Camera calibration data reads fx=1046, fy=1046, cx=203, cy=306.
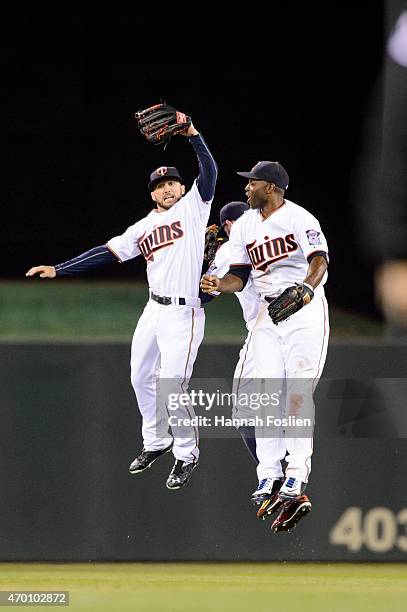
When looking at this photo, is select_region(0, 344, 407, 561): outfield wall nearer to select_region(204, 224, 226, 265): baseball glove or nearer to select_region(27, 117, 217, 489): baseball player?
select_region(27, 117, 217, 489): baseball player

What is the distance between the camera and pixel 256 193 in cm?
470

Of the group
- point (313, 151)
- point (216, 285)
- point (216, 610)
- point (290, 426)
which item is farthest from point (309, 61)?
point (216, 610)

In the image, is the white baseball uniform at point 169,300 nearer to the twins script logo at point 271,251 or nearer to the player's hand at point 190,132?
the player's hand at point 190,132

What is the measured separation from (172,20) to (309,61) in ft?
2.54

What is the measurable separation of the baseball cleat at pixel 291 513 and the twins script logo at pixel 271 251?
129 centimetres

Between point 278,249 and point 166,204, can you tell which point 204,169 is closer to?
point 166,204

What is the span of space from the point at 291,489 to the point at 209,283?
3.52 ft

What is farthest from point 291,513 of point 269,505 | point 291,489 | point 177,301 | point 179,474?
point 177,301

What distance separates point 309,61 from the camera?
5.62 meters

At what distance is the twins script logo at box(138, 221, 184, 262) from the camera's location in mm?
4816

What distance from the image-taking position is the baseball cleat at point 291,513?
5124 millimetres

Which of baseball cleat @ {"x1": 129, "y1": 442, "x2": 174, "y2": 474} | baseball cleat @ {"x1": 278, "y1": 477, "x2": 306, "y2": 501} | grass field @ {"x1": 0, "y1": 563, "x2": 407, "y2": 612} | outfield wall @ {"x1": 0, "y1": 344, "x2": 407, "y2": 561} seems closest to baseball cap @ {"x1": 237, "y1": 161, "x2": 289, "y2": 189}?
outfield wall @ {"x1": 0, "y1": 344, "x2": 407, "y2": 561}

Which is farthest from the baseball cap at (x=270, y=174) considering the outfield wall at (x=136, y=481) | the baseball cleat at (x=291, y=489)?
the baseball cleat at (x=291, y=489)

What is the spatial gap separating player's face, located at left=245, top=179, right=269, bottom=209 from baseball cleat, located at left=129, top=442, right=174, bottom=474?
1.39m
